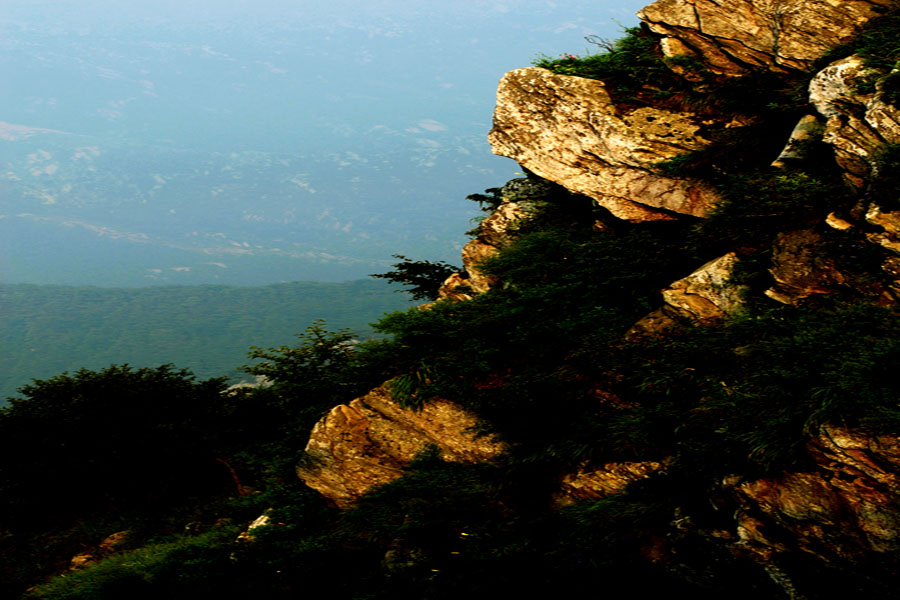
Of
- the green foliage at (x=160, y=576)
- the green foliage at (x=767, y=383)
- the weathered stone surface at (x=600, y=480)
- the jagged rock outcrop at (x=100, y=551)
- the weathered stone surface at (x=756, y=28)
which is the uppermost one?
the weathered stone surface at (x=756, y=28)

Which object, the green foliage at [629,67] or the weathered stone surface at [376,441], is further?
the green foliage at [629,67]

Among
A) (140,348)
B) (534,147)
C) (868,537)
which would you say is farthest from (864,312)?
(140,348)

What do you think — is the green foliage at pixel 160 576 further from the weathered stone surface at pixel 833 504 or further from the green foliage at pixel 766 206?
the green foliage at pixel 766 206

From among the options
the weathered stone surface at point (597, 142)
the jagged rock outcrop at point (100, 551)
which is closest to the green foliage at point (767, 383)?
the weathered stone surface at point (597, 142)

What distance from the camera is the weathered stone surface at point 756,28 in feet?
31.4

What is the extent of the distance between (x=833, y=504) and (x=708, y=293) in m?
3.44

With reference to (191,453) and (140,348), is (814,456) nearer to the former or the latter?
(191,453)

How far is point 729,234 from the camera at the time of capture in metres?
8.60

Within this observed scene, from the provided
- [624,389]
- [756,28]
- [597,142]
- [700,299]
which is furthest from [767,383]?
[756,28]

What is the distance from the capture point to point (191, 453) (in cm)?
1383

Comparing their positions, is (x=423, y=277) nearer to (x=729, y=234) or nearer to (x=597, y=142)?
(x=597, y=142)

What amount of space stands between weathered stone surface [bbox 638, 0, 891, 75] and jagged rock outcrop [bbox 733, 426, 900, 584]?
666cm

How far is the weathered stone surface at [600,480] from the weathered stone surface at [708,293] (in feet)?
6.94

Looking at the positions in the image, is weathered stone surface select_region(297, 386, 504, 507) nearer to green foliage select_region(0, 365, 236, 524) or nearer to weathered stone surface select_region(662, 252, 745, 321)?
weathered stone surface select_region(662, 252, 745, 321)
